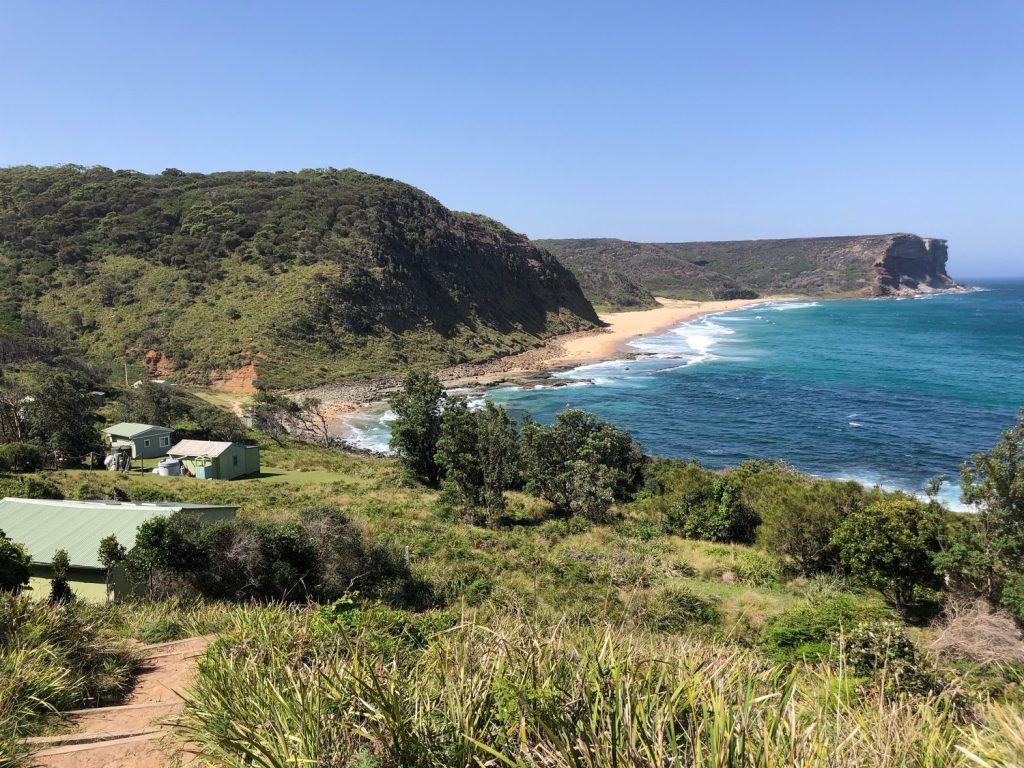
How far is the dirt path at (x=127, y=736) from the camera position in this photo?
211 inches

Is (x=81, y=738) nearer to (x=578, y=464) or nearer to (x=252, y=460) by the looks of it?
(x=578, y=464)

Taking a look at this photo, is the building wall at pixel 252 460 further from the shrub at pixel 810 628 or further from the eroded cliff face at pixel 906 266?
the eroded cliff face at pixel 906 266

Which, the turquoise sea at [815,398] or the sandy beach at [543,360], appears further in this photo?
the sandy beach at [543,360]

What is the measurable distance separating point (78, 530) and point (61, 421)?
1841cm

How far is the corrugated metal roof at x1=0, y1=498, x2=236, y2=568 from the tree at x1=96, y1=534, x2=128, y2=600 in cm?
39

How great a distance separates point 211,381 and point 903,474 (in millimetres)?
52640

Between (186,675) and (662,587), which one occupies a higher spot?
(186,675)

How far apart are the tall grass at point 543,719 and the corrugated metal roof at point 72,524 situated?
35.5 feet

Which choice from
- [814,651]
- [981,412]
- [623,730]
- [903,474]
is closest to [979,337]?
[981,412]

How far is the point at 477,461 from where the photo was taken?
26891 mm

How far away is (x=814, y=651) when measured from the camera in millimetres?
11609

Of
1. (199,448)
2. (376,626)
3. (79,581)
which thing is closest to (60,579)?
(79,581)

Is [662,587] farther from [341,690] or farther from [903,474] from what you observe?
[903,474]

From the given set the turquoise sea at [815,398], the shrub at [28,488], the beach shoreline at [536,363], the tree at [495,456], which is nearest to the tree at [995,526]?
the tree at [495,456]
